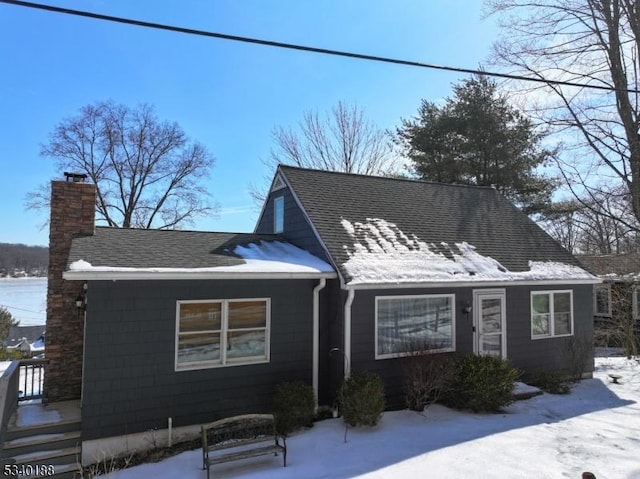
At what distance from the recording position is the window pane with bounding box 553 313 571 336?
11734mm

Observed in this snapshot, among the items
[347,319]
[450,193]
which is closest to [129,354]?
[347,319]

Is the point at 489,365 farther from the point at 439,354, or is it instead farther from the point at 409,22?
the point at 409,22

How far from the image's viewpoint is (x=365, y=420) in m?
7.68

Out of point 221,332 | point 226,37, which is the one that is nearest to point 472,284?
point 221,332

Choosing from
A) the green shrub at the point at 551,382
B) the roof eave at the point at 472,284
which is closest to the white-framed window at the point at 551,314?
the roof eave at the point at 472,284

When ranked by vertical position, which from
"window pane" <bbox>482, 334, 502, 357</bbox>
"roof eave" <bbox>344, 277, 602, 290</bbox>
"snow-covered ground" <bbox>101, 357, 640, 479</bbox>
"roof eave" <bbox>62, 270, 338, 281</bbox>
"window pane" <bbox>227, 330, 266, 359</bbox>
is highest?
"roof eave" <bbox>62, 270, 338, 281</bbox>

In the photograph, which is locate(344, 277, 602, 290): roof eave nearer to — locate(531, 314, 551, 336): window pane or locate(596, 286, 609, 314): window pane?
locate(531, 314, 551, 336): window pane

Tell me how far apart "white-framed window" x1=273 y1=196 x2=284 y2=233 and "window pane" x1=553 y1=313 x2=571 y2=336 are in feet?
24.9

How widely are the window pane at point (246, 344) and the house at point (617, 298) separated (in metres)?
15.0

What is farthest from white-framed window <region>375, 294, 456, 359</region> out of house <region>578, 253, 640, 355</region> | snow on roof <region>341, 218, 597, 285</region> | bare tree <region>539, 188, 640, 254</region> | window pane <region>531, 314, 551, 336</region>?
bare tree <region>539, 188, 640, 254</region>

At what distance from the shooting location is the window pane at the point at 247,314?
823 centimetres

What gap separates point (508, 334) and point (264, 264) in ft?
20.8

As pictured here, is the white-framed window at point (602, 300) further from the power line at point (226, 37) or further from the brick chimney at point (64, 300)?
the brick chimney at point (64, 300)

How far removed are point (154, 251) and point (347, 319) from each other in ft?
12.6
